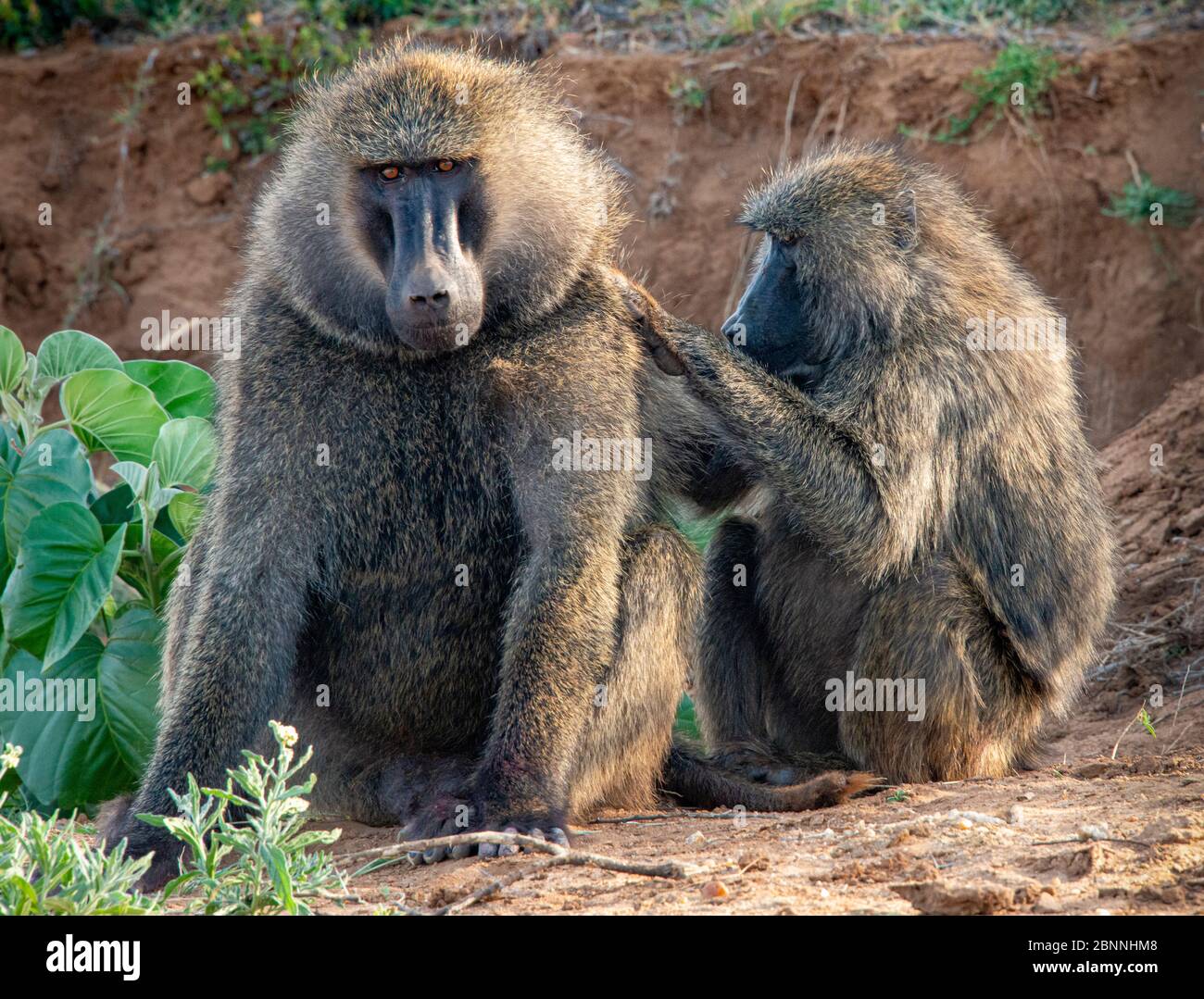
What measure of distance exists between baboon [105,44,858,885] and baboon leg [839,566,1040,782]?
0.77 ft

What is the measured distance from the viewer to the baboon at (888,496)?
12.4 ft

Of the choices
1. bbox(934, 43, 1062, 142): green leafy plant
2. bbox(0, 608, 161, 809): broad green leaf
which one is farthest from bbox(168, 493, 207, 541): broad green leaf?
bbox(934, 43, 1062, 142): green leafy plant

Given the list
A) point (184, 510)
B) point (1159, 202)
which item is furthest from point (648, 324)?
point (1159, 202)

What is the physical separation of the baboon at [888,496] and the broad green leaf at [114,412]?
1568mm

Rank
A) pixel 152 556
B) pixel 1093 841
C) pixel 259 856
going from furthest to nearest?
pixel 152 556 → pixel 1093 841 → pixel 259 856

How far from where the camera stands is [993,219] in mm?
7246

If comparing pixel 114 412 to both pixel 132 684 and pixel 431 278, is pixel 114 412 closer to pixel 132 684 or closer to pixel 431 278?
pixel 132 684

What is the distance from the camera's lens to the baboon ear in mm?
4094

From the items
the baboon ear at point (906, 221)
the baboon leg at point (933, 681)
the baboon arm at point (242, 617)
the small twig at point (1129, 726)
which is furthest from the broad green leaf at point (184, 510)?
the small twig at point (1129, 726)

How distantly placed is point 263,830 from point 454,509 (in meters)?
1.18

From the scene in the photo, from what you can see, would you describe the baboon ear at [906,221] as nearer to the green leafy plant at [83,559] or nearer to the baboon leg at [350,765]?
the baboon leg at [350,765]

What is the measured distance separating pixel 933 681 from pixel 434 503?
138cm

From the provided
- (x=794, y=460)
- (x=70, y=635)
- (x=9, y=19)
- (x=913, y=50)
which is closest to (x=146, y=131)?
(x=9, y=19)

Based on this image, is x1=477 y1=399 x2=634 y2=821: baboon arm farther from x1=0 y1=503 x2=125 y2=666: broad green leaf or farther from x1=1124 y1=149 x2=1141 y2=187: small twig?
x1=1124 y1=149 x2=1141 y2=187: small twig
